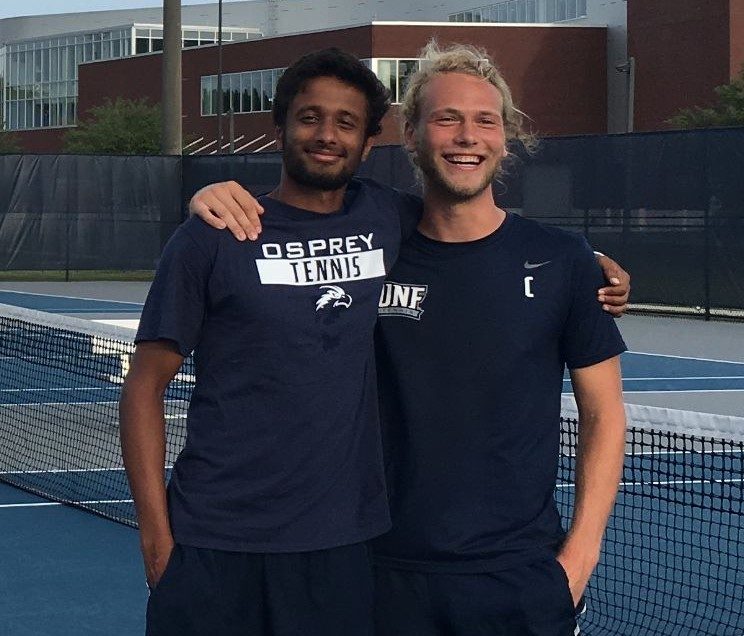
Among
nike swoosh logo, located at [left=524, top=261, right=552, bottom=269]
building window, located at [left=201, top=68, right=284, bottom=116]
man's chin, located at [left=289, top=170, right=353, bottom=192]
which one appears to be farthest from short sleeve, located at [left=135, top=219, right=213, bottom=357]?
building window, located at [left=201, top=68, right=284, bottom=116]

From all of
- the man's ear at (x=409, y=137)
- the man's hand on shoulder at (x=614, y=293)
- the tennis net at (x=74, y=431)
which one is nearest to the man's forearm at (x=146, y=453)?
the man's ear at (x=409, y=137)

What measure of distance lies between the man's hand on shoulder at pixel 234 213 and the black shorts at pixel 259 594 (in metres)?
0.64

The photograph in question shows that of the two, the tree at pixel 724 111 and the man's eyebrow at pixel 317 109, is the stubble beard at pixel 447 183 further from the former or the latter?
the tree at pixel 724 111

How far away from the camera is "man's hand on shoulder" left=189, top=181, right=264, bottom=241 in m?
3.16

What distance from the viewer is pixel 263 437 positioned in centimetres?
314

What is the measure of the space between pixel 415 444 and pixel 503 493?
0.20 m

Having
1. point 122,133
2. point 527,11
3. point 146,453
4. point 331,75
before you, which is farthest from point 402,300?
point 527,11

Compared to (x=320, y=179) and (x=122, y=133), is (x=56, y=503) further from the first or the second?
(x=122, y=133)

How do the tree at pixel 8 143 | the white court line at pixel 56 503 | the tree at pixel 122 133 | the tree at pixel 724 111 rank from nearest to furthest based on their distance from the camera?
the white court line at pixel 56 503
the tree at pixel 724 111
the tree at pixel 122 133
the tree at pixel 8 143

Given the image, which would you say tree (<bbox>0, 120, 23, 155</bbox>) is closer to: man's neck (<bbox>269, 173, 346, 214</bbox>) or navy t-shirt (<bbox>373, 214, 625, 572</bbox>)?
man's neck (<bbox>269, 173, 346, 214</bbox>)

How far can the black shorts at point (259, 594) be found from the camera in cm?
315

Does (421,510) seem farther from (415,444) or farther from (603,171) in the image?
(603,171)

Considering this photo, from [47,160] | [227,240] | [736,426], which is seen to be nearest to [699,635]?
[736,426]

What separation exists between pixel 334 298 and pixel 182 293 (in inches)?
11.9
